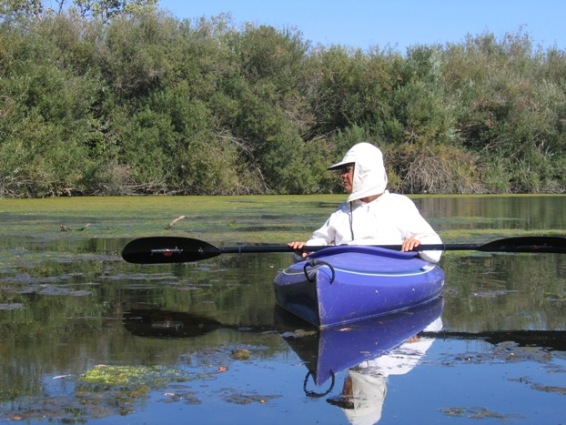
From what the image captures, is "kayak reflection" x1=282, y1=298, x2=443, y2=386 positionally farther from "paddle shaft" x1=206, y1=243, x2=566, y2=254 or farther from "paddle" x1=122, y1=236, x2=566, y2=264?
"paddle" x1=122, y1=236, x2=566, y2=264

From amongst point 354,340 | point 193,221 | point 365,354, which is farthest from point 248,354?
point 193,221

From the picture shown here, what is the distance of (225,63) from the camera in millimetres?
29812

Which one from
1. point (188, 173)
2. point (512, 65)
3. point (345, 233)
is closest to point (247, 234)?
point (345, 233)

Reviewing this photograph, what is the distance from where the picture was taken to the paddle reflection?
4609 millimetres

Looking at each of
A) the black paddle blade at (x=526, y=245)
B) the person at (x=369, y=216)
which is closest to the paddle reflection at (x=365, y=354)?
the person at (x=369, y=216)

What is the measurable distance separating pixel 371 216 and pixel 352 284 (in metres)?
1.09

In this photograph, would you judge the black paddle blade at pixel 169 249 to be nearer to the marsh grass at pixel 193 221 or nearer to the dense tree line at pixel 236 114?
the marsh grass at pixel 193 221

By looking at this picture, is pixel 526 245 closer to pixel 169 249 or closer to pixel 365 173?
pixel 365 173

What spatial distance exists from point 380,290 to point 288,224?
8.62 m

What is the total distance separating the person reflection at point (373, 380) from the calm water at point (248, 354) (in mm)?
12

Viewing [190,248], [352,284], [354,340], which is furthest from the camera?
[190,248]

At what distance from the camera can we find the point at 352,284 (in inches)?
260

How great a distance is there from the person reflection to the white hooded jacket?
136 centimetres

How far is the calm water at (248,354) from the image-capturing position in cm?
442
